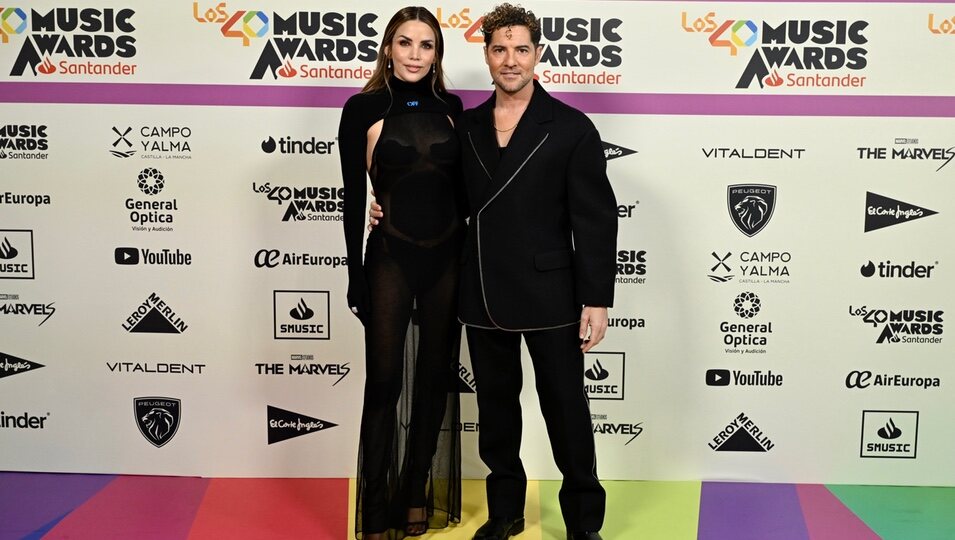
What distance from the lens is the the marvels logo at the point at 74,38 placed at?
3.79 meters

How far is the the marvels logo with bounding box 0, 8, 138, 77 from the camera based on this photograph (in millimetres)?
3789

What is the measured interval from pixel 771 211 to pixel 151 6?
2554 mm

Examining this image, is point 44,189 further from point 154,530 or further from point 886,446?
point 886,446

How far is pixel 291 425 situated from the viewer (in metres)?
3.98

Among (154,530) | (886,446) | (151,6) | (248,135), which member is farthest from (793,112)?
(154,530)

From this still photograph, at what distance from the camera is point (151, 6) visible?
3777 mm

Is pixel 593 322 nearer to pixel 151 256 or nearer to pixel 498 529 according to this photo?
pixel 498 529

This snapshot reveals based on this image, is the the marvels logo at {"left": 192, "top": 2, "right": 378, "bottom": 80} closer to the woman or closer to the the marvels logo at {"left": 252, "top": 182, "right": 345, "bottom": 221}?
the the marvels logo at {"left": 252, "top": 182, "right": 345, "bottom": 221}

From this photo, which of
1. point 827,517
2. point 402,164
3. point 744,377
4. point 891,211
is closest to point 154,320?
point 402,164

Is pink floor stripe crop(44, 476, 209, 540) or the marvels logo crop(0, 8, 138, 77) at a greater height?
the marvels logo crop(0, 8, 138, 77)

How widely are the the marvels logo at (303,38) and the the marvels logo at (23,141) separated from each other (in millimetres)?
785

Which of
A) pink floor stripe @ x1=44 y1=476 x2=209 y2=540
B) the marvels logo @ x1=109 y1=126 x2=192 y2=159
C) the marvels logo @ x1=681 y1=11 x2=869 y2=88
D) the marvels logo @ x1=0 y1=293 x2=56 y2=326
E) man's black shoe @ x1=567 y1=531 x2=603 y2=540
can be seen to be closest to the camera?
man's black shoe @ x1=567 y1=531 x2=603 y2=540

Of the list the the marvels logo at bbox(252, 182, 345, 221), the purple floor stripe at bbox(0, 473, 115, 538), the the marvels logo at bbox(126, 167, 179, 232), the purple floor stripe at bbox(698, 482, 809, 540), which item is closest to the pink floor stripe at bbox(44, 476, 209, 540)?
the purple floor stripe at bbox(0, 473, 115, 538)

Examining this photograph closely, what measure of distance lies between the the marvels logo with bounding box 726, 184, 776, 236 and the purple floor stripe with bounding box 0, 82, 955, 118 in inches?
11.4
